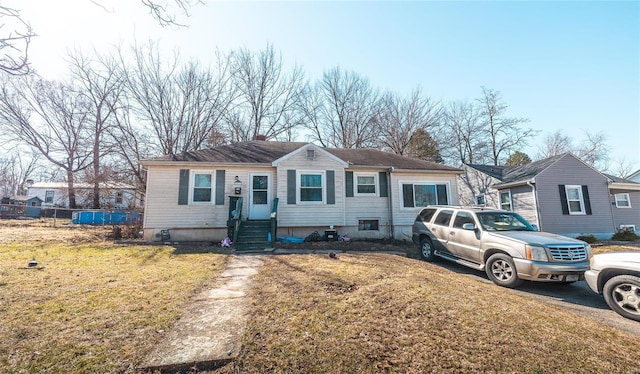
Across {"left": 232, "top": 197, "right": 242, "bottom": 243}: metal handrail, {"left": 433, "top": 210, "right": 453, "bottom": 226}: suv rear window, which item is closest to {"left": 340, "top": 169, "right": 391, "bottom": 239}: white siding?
{"left": 433, "top": 210, "right": 453, "bottom": 226}: suv rear window

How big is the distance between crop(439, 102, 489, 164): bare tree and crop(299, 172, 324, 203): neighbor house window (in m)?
20.9

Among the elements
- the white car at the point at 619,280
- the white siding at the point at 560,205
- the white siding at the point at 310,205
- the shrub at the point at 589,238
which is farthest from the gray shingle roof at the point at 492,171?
the white car at the point at 619,280

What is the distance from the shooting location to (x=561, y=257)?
16.4 ft

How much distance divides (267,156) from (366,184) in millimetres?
5135

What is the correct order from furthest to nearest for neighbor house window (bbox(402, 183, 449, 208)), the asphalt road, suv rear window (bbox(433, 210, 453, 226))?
neighbor house window (bbox(402, 183, 449, 208)) → suv rear window (bbox(433, 210, 453, 226)) → the asphalt road

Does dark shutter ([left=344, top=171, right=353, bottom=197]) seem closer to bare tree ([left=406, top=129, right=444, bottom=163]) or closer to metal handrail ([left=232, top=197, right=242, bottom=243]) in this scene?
metal handrail ([left=232, top=197, right=242, bottom=243])

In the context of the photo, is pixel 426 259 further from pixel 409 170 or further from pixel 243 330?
pixel 243 330

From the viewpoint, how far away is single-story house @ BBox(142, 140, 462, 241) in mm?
10898

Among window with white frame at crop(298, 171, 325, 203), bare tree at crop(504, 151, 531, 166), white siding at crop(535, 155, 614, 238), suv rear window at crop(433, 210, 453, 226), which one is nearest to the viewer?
suv rear window at crop(433, 210, 453, 226)

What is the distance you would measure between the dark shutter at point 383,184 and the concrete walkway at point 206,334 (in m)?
9.13

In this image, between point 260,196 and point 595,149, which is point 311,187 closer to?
point 260,196

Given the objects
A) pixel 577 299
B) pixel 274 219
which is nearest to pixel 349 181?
pixel 274 219

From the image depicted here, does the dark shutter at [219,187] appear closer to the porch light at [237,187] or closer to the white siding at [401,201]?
the porch light at [237,187]

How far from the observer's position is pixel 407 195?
41.6 feet
